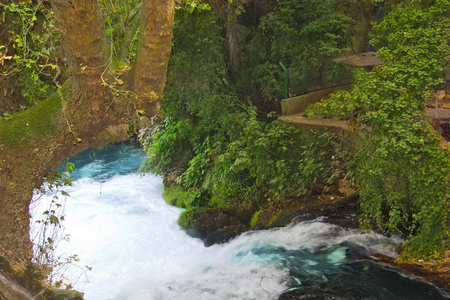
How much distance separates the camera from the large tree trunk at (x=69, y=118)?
419 cm

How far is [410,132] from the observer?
227 inches

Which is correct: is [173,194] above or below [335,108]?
below

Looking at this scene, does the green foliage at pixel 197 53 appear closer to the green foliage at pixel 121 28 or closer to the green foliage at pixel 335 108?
the green foliage at pixel 335 108

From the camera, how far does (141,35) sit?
4391 mm

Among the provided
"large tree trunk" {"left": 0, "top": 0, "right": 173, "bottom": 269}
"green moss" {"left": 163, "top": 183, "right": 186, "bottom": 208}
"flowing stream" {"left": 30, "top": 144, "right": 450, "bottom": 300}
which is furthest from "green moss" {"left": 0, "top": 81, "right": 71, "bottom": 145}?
"green moss" {"left": 163, "top": 183, "right": 186, "bottom": 208}

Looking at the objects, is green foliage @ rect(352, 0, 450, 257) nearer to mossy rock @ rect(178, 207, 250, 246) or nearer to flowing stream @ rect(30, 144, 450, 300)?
flowing stream @ rect(30, 144, 450, 300)

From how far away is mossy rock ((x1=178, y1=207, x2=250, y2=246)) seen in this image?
26.5ft

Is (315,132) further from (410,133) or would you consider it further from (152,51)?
(152,51)

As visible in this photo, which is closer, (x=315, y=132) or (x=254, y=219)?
(x=315, y=132)

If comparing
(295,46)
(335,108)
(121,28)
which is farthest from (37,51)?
(295,46)

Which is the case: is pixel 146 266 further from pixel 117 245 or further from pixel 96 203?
pixel 96 203

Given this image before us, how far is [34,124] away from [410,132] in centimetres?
532

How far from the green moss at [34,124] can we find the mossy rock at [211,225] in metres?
4.62

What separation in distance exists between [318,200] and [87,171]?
892 centimetres
